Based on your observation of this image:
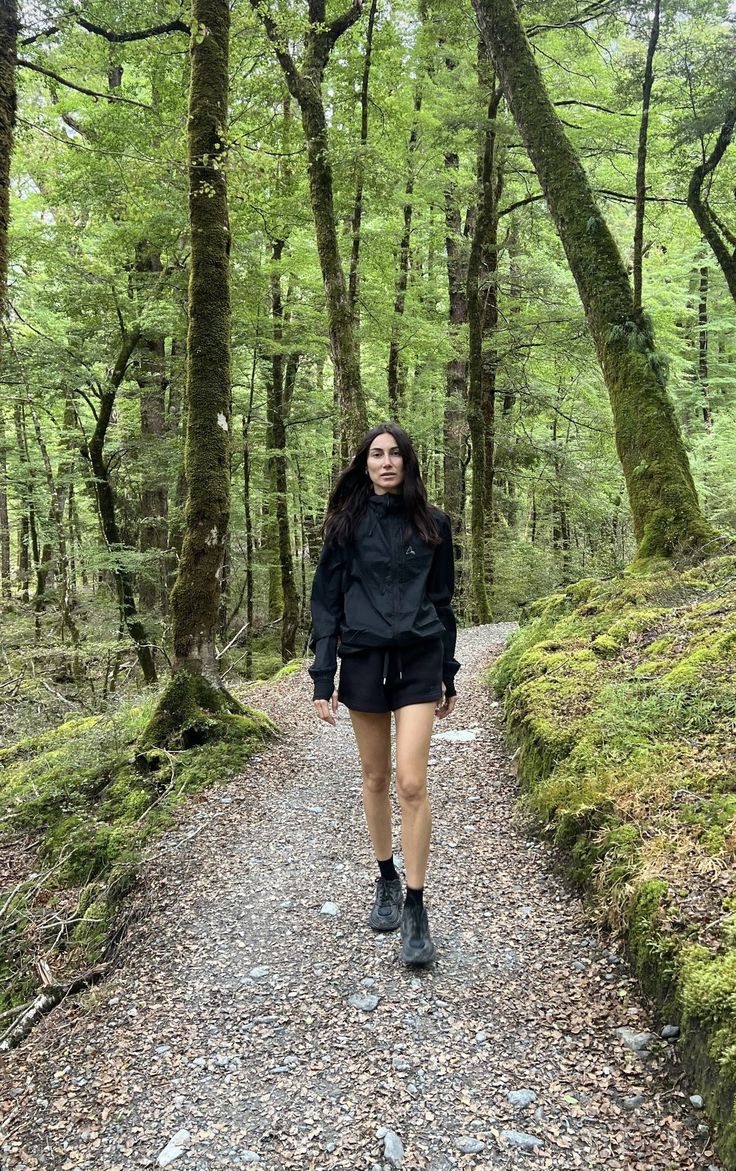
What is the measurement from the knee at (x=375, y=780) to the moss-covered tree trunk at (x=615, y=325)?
4313 millimetres

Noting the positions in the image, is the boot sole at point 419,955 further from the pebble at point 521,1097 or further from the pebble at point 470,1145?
the pebble at point 470,1145

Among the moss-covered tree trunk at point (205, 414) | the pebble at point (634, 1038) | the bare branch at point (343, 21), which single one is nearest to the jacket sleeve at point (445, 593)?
the pebble at point (634, 1038)

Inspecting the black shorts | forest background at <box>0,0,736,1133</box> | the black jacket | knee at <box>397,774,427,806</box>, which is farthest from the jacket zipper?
forest background at <box>0,0,736,1133</box>

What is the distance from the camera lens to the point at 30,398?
11.5 meters

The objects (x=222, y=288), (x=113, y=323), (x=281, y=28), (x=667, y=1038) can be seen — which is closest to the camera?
(x=667, y=1038)

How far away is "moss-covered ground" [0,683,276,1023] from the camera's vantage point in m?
3.70

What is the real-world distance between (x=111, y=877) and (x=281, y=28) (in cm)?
936

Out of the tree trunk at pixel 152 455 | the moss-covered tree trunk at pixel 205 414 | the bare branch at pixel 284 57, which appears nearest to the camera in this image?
the moss-covered tree trunk at pixel 205 414

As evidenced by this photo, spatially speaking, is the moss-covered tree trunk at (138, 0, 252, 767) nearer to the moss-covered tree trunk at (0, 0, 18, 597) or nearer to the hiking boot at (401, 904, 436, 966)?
the moss-covered tree trunk at (0, 0, 18, 597)

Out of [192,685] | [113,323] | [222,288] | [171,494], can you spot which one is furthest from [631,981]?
[171,494]

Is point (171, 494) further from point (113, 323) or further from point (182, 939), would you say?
point (182, 939)

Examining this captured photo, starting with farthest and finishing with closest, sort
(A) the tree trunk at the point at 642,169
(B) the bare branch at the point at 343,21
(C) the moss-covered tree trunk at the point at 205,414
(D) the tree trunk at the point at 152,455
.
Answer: (D) the tree trunk at the point at 152,455 < (B) the bare branch at the point at 343,21 < (A) the tree trunk at the point at 642,169 < (C) the moss-covered tree trunk at the point at 205,414

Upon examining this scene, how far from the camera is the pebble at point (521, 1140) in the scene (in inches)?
79.4

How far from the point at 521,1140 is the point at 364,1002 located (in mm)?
841
